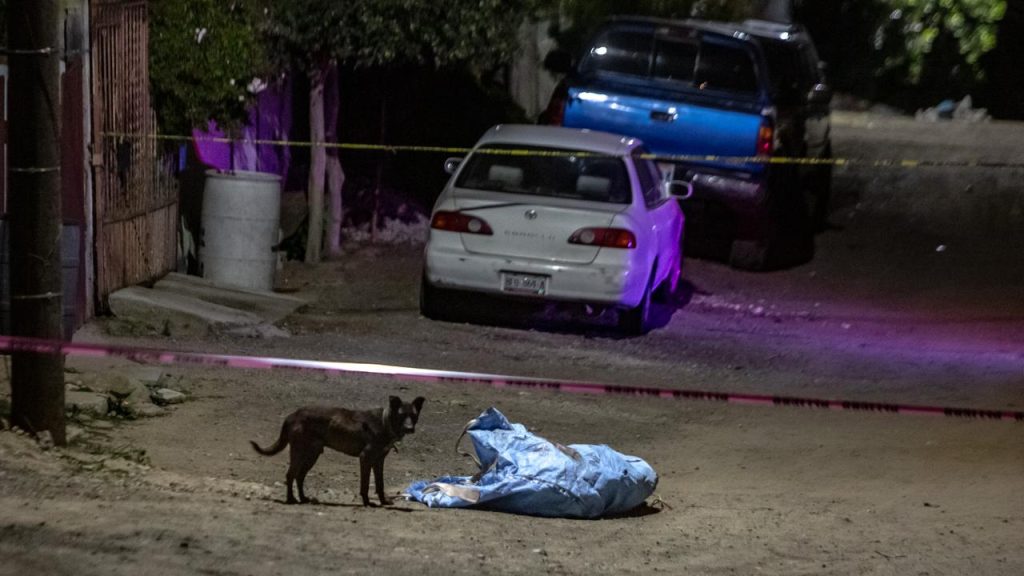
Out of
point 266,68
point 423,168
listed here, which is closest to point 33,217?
point 266,68

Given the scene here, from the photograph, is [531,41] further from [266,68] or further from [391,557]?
[391,557]

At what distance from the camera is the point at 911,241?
1689 centimetres

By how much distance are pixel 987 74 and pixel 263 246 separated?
52.1 feet

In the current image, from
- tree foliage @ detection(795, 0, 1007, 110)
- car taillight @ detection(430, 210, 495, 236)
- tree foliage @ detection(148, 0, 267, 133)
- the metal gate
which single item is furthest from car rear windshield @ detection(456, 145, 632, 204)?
tree foliage @ detection(795, 0, 1007, 110)

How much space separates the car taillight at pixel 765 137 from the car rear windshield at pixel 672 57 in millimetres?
698

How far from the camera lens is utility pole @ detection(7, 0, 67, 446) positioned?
6.88 m

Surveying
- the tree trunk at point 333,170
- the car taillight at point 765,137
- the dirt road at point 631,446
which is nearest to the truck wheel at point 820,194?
the dirt road at point 631,446

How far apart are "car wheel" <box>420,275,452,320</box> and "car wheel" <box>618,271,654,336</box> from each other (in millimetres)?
1448

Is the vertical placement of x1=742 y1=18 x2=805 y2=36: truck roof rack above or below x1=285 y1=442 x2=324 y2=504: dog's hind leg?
above

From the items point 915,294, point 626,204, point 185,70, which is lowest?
point 915,294

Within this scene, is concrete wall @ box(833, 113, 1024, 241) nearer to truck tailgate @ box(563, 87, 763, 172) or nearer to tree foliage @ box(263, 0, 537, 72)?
truck tailgate @ box(563, 87, 763, 172)

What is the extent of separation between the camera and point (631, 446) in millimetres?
8867

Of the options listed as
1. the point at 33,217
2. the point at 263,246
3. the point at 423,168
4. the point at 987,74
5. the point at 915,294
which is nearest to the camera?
the point at 33,217

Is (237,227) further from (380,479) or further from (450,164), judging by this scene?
(380,479)
